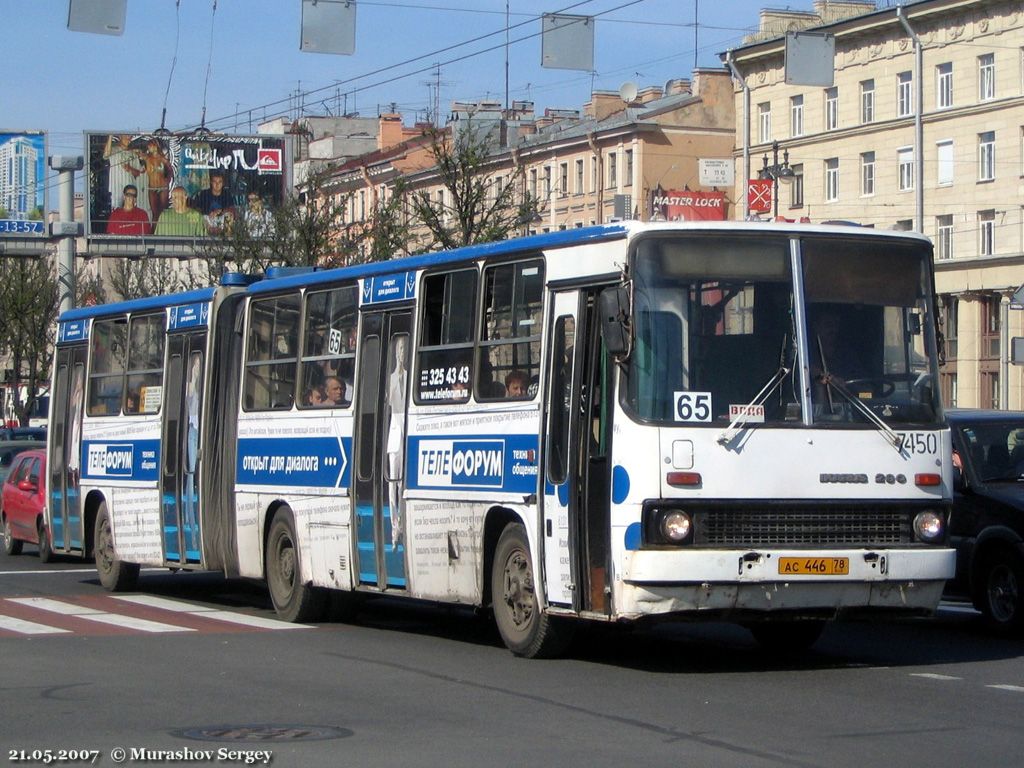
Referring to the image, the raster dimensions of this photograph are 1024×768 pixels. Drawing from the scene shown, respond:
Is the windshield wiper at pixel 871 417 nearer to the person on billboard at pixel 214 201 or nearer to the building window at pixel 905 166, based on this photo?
the building window at pixel 905 166

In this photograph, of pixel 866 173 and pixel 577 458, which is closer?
pixel 577 458

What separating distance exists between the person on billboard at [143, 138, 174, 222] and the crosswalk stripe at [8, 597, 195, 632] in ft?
153

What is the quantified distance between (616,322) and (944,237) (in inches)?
2129

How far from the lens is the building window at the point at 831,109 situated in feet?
228

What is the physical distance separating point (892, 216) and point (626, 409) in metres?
56.0

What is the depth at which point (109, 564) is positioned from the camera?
20500mm

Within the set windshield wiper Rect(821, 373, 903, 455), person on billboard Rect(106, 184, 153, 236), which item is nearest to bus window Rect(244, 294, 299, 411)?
windshield wiper Rect(821, 373, 903, 455)

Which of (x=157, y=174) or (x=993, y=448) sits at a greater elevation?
(x=157, y=174)

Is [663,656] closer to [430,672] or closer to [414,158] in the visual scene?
[430,672]

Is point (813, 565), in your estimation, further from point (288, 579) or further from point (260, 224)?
point (260, 224)

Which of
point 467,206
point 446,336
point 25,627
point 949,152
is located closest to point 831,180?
point 949,152

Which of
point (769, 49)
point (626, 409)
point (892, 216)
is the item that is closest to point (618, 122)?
point (769, 49)

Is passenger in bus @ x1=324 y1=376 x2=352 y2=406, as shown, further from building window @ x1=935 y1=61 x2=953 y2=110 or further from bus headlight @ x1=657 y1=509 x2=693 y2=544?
building window @ x1=935 y1=61 x2=953 y2=110

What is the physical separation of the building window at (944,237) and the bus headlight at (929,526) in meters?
52.5
